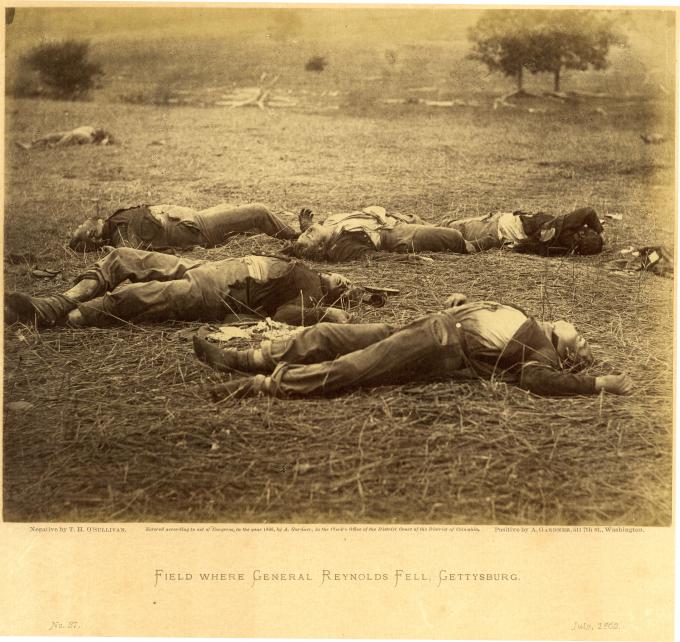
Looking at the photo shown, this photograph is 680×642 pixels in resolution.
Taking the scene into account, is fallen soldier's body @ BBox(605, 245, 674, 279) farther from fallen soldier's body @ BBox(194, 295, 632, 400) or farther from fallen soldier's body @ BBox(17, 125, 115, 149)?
fallen soldier's body @ BBox(17, 125, 115, 149)

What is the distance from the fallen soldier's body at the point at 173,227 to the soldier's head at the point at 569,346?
221cm

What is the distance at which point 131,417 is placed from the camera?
5.98 m

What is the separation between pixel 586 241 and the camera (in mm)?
6672

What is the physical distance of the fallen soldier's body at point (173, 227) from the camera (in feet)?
21.8

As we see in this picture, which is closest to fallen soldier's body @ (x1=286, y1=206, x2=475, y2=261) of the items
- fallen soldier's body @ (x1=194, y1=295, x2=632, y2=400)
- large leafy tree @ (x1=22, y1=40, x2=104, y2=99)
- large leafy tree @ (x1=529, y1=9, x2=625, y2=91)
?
fallen soldier's body @ (x1=194, y1=295, x2=632, y2=400)

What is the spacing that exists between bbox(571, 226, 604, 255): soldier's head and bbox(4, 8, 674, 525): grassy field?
97 millimetres

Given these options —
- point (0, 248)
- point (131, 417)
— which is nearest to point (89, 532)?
point (131, 417)

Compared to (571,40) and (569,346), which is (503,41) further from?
(569,346)

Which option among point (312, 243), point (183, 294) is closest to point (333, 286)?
point (312, 243)

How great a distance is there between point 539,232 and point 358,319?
1.69 meters

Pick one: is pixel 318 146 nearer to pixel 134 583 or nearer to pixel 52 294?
pixel 52 294

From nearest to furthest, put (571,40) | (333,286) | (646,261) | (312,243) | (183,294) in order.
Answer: (183,294) → (333,286) → (646,261) → (312,243) → (571,40)

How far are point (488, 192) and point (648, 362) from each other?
1.87 meters

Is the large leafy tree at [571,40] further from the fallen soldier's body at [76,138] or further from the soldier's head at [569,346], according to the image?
the fallen soldier's body at [76,138]
